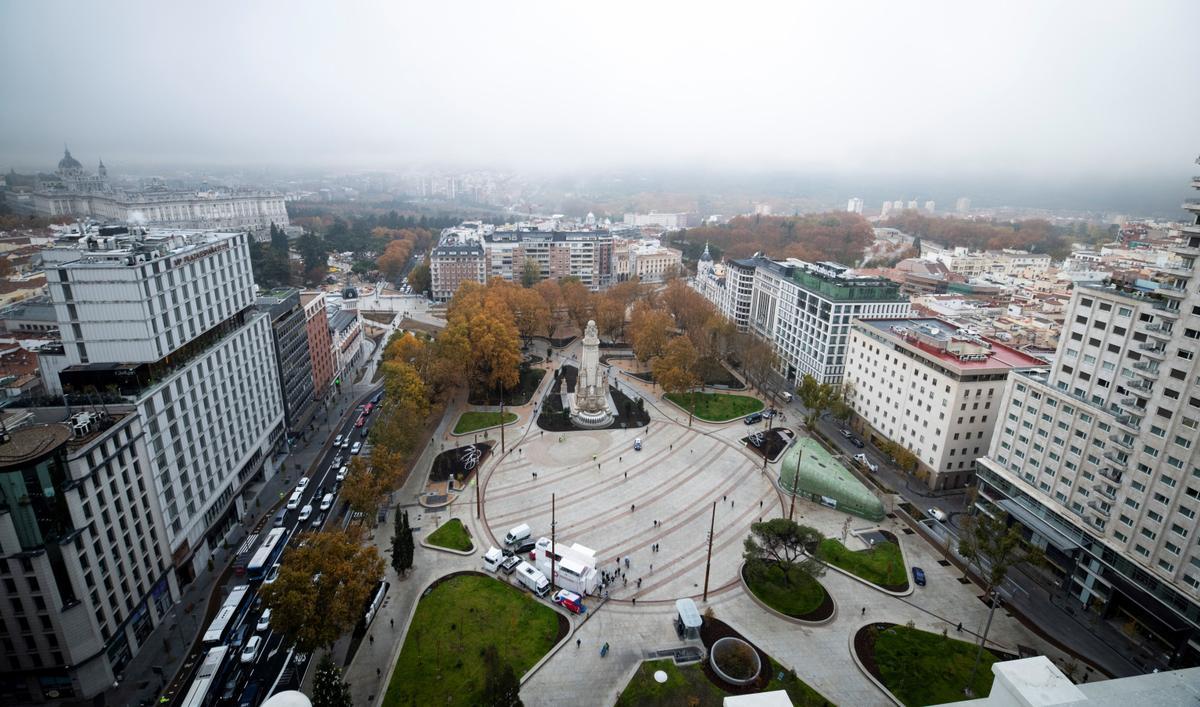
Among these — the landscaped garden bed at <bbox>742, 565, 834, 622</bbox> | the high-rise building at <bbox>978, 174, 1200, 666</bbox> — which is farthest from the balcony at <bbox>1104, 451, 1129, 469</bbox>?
the landscaped garden bed at <bbox>742, 565, 834, 622</bbox>

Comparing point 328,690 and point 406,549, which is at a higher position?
point 328,690

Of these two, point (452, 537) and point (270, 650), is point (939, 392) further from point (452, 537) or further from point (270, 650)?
point (270, 650)

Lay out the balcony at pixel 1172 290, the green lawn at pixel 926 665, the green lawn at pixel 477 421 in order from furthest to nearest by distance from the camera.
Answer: the green lawn at pixel 477 421
the balcony at pixel 1172 290
the green lawn at pixel 926 665

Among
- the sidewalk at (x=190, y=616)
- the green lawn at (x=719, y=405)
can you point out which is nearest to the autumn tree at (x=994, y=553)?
the green lawn at (x=719, y=405)

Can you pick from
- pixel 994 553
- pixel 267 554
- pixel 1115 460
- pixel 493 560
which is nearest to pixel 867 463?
pixel 994 553

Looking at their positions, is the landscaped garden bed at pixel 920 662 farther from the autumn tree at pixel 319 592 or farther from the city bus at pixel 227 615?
the city bus at pixel 227 615

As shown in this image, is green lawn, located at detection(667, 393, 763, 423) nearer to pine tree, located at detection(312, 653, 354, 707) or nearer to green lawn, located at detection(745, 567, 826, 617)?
green lawn, located at detection(745, 567, 826, 617)
